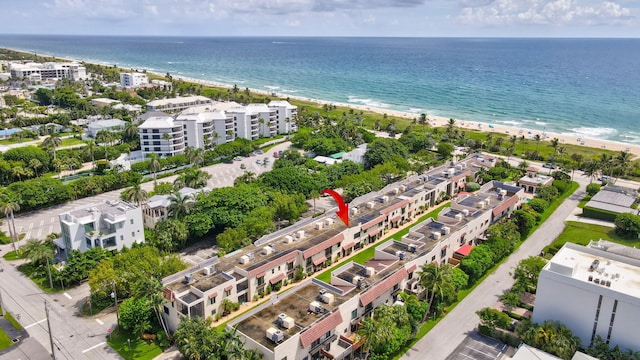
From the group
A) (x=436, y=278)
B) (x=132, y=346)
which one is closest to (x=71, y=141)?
(x=132, y=346)

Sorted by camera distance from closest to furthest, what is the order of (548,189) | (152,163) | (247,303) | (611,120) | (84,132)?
1. (247,303)
2. (548,189)
3. (152,163)
4. (84,132)
5. (611,120)

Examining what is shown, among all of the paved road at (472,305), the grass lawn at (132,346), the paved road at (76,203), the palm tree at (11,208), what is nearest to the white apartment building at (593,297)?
the paved road at (472,305)

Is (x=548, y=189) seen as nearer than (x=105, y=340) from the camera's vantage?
No

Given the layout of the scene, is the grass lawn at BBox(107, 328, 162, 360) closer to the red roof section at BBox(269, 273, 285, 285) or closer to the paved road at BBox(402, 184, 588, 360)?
the red roof section at BBox(269, 273, 285, 285)

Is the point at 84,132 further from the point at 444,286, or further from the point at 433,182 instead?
the point at 444,286

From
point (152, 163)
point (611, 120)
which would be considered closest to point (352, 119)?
point (152, 163)

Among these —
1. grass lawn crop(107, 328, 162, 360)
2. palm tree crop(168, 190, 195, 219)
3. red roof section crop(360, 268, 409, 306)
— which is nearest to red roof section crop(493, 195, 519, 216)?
red roof section crop(360, 268, 409, 306)

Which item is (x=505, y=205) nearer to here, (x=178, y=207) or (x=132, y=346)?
(x=178, y=207)
